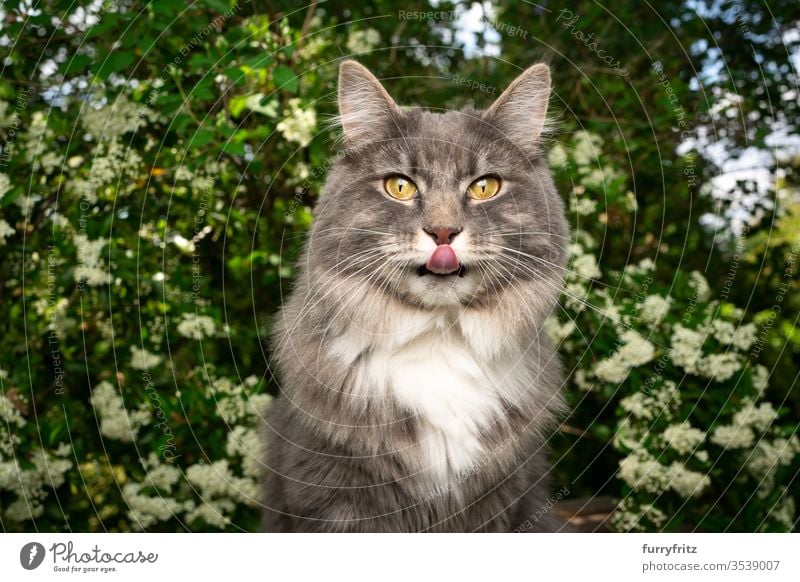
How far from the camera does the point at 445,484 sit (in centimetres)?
254

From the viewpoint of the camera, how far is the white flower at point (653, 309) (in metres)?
3.63

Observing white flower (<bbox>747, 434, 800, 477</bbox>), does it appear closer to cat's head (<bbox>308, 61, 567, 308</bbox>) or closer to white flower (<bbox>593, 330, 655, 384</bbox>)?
white flower (<bbox>593, 330, 655, 384</bbox>)

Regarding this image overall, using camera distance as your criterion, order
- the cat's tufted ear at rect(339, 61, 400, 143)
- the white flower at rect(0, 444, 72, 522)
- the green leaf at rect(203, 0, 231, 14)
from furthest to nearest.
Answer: the white flower at rect(0, 444, 72, 522) < the green leaf at rect(203, 0, 231, 14) < the cat's tufted ear at rect(339, 61, 400, 143)

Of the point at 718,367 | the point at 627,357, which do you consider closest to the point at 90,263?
the point at 627,357

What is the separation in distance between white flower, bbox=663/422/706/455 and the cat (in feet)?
3.74

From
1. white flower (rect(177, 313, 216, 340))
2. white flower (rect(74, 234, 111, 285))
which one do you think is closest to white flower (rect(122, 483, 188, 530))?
white flower (rect(177, 313, 216, 340))

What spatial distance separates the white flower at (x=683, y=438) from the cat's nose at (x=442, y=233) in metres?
1.88

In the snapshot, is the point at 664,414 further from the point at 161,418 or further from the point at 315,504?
the point at 161,418

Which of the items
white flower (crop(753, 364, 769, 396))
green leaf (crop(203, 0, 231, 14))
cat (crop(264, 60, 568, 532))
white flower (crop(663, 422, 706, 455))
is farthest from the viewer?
white flower (crop(753, 364, 769, 396))

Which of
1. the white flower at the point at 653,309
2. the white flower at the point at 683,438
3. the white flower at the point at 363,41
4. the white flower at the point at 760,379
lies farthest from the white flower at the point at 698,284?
the white flower at the point at 363,41

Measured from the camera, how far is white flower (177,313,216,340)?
11.8 ft

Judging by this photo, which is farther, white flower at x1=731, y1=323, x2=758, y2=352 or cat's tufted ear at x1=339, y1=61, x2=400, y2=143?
white flower at x1=731, y1=323, x2=758, y2=352

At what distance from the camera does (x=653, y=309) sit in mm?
3643
